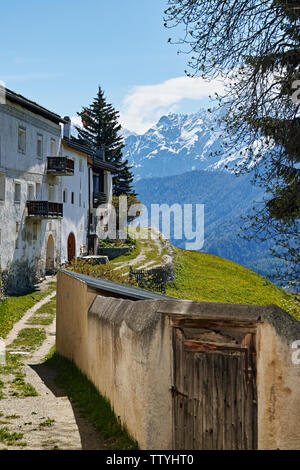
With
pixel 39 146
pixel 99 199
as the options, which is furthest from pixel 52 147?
pixel 99 199

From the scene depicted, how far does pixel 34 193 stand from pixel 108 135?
3374 centimetres

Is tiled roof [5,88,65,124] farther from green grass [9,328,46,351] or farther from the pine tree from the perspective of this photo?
the pine tree

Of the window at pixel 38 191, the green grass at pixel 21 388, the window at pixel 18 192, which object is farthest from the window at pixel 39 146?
the green grass at pixel 21 388

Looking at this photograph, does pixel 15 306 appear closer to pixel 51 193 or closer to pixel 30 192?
pixel 30 192

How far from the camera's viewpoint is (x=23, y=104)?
32469 mm

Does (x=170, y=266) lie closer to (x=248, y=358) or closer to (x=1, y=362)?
(x=1, y=362)

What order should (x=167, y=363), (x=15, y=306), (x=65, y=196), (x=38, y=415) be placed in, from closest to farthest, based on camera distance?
1. (x=167, y=363)
2. (x=38, y=415)
3. (x=15, y=306)
4. (x=65, y=196)

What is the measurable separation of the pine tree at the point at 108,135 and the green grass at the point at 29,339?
4460 cm

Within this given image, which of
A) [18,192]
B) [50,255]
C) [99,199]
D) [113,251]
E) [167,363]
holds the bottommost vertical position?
[167,363]

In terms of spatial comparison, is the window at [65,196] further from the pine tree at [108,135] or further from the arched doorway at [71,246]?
the pine tree at [108,135]

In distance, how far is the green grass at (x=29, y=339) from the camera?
1938 cm

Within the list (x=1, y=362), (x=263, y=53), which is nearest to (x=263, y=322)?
(x=263, y=53)

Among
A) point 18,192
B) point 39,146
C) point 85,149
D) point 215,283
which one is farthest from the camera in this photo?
point 85,149

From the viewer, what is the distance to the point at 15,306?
27.5m
